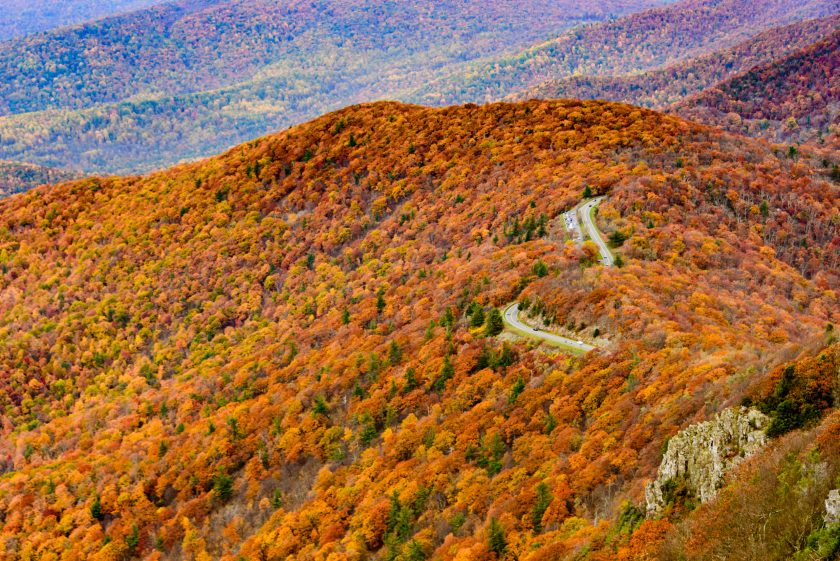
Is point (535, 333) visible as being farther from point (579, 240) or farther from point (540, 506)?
point (540, 506)

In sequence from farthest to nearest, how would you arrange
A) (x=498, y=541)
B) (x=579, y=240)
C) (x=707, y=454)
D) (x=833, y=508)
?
1. (x=579, y=240)
2. (x=498, y=541)
3. (x=707, y=454)
4. (x=833, y=508)

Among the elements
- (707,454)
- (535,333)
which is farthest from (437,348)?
(707,454)

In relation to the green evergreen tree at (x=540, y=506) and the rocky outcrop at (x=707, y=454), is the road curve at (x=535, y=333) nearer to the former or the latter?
the green evergreen tree at (x=540, y=506)

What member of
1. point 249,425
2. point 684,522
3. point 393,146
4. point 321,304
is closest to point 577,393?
point 684,522

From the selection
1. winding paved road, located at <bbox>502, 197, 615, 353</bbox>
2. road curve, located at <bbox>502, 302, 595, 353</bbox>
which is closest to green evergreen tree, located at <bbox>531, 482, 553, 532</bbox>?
winding paved road, located at <bbox>502, 197, 615, 353</bbox>

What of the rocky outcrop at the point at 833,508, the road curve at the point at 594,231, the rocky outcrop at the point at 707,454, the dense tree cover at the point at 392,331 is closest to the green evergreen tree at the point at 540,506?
the dense tree cover at the point at 392,331

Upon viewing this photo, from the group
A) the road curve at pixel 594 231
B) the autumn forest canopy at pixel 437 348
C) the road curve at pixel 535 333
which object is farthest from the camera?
the road curve at pixel 594 231

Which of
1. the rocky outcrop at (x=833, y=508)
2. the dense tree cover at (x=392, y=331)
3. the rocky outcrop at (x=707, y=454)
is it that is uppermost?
the rocky outcrop at (x=833, y=508)

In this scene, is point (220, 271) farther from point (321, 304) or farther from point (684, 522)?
point (684, 522)
